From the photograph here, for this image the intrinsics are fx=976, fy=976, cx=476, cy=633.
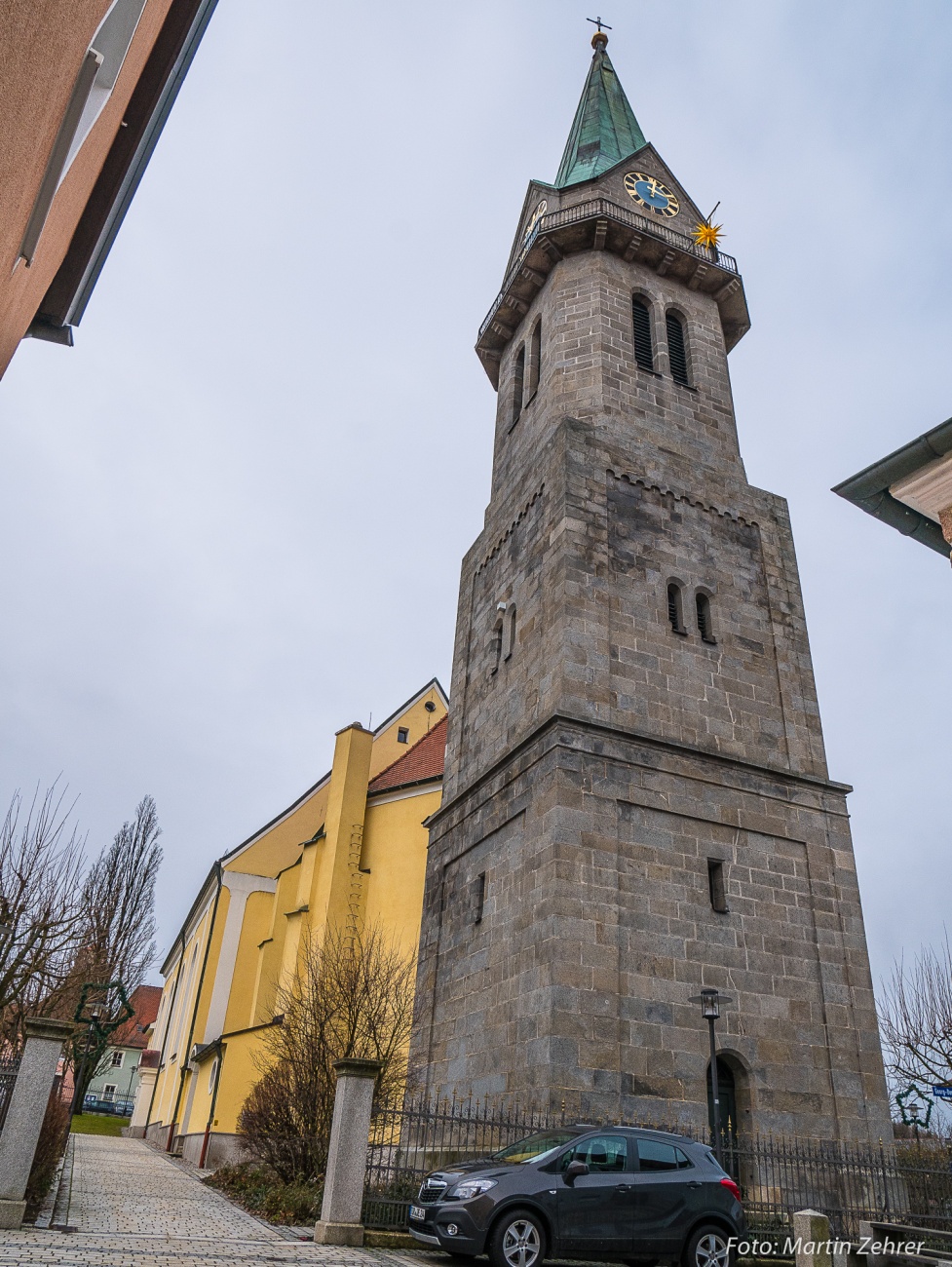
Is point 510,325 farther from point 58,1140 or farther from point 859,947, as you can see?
point 58,1140

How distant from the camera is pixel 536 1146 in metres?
10.1

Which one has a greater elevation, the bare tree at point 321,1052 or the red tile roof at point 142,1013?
the red tile roof at point 142,1013

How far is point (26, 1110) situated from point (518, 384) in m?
18.6

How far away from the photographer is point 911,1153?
16.8 metres

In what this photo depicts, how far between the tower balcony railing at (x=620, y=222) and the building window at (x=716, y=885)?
14.7m

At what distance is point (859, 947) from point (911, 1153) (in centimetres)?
436

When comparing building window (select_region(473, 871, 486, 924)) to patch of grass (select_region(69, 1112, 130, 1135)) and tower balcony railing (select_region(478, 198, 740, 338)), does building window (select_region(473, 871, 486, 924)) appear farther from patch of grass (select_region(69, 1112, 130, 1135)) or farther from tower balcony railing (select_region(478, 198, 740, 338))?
patch of grass (select_region(69, 1112, 130, 1135))

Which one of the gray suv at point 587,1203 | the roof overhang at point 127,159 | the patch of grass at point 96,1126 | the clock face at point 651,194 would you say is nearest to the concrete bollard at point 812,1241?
the gray suv at point 587,1203

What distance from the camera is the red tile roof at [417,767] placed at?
2602 centimetres

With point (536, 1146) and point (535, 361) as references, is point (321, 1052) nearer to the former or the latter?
point (536, 1146)

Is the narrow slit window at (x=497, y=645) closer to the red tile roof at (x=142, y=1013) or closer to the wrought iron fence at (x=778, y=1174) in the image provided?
the wrought iron fence at (x=778, y=1174)

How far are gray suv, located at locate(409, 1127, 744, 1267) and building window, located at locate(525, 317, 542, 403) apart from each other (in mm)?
16521

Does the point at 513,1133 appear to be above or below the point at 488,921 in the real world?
below

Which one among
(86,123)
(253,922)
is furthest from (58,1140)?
(253,922)
